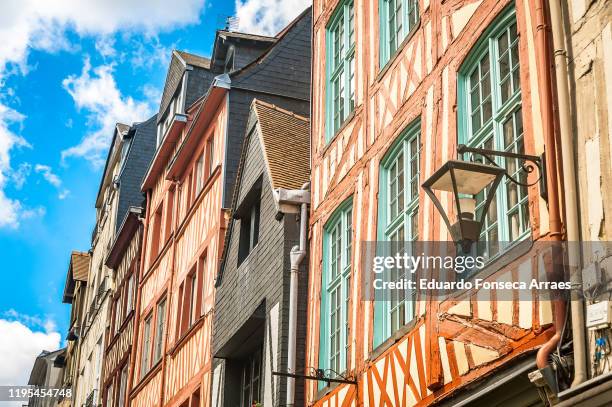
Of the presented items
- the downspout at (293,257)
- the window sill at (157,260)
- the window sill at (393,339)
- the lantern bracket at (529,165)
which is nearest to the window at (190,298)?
the window sill at (157,260)

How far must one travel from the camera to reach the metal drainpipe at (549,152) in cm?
670

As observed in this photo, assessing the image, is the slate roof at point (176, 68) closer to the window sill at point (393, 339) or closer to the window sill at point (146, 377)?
the window sill at point (146, 377)

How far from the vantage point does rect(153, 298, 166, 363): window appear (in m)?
19.9

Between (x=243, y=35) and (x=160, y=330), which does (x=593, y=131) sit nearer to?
(x=243, y=35)

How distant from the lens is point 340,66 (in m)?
12.7

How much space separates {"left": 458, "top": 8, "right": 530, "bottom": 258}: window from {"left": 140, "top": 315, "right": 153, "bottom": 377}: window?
1330cm

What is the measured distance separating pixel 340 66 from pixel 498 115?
4.77 m

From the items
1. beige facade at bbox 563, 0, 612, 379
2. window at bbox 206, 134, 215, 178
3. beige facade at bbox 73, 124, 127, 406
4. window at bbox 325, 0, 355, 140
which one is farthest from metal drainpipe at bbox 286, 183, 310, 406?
beige facade at bbox 73, 124, 127, 406

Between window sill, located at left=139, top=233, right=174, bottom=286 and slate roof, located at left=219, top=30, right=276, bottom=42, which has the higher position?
slate roof, located at left=219, top=30, right=276, bottom=42

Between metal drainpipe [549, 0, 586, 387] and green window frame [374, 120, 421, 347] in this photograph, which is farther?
green window frame [374, 120, 421, 347]

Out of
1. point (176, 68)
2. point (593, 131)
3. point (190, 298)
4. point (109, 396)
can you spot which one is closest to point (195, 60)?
point (176, 68)

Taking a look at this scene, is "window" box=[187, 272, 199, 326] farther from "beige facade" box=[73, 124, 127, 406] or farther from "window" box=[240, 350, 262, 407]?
"beige facade" box=[73, 124, 127, 406]

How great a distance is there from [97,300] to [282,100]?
14464 millimetres

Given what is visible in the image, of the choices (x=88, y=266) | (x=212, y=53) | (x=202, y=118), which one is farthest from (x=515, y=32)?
(x=88, y=266)
